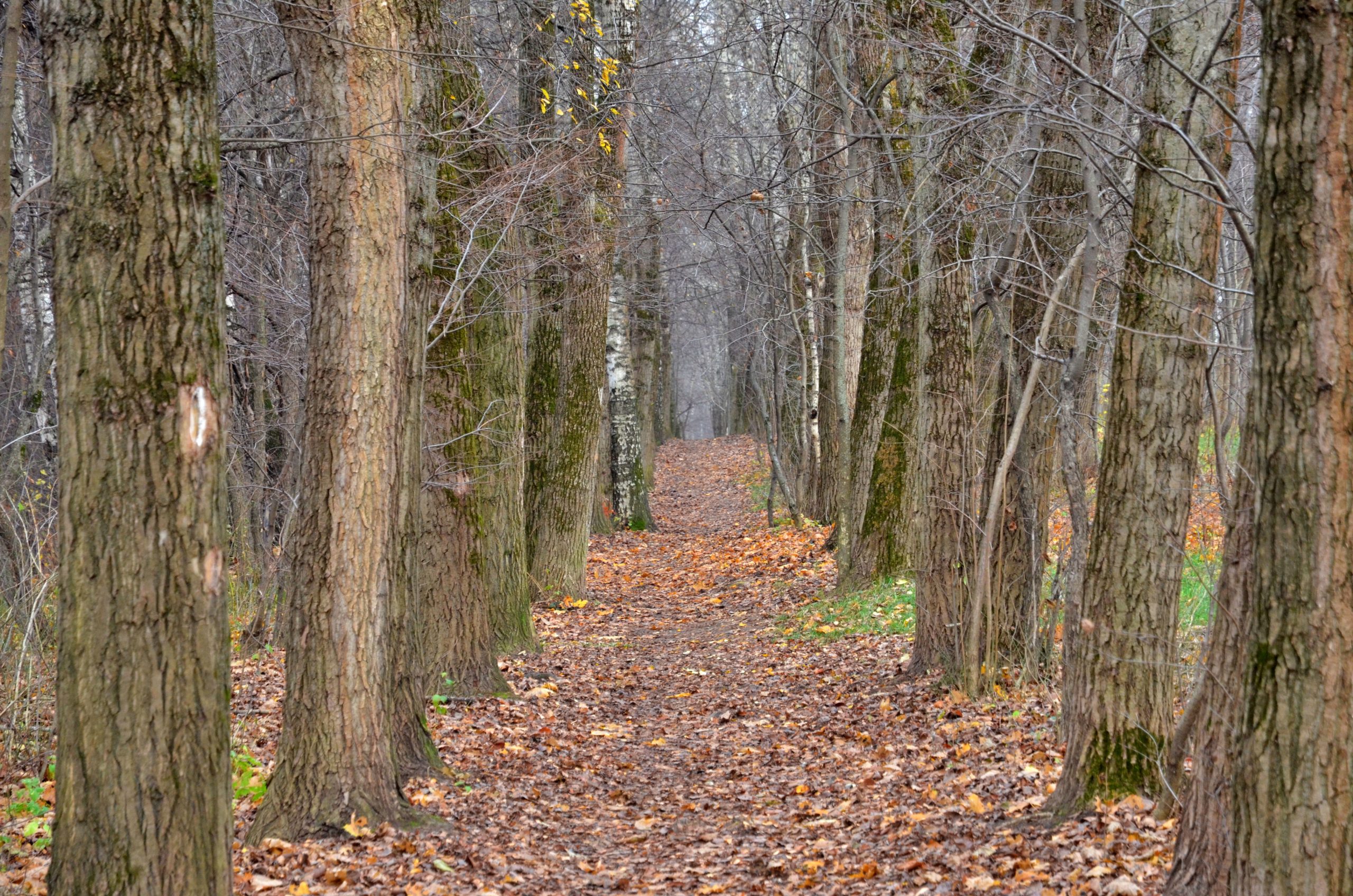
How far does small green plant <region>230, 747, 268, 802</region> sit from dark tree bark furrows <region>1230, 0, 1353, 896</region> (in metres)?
5.22

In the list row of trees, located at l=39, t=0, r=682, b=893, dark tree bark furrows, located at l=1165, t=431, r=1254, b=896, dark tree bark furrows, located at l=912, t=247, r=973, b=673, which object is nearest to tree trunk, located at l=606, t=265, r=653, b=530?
row of trees, located at l=39, t=0, r=682, b=893

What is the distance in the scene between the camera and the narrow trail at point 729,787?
5.13m

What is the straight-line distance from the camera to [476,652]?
865cm

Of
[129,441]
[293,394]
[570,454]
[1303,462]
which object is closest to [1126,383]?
[1303,462]

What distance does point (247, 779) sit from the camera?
641 cm

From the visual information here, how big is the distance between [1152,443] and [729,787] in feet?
11.9

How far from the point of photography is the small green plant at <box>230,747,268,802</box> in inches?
249

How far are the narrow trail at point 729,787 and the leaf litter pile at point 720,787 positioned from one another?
0.02m

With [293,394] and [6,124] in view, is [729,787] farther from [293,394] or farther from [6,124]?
[293,394]

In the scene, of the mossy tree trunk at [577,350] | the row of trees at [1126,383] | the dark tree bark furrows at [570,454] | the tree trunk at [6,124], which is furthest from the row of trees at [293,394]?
the row of trees at [1126,383]

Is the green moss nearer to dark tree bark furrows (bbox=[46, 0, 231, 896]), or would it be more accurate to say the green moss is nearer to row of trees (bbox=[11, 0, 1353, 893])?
row of trees (bbox=[11, 0, 1353, 893])

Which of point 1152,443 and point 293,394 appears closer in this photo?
point 1152,443

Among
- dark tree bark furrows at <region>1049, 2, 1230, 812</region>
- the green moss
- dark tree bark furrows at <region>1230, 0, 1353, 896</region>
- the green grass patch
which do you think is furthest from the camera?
the green grass patch

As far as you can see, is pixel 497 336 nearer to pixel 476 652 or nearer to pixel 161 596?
pixel 476 652
